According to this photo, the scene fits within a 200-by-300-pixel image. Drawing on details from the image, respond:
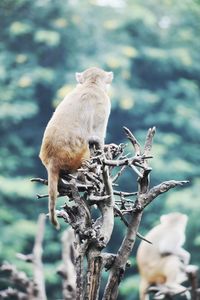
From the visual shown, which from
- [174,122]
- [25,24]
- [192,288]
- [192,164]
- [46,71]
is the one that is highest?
[25,24]

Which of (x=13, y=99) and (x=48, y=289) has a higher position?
(x=13, y=99)

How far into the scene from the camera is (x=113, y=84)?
730cm

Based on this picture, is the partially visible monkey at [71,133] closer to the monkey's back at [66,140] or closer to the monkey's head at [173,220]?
the monkey's back at [66,140]

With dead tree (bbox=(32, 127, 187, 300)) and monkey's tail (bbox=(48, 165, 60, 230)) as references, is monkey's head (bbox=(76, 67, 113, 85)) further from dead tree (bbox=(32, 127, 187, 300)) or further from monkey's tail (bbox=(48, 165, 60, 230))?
dead tree (bbox=(32, 127, 187, 300))

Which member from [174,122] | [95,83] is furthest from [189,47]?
[95,83]

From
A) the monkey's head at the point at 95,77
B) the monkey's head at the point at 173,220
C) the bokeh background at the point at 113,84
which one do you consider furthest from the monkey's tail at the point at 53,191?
the bokeh background at the point at 113,84

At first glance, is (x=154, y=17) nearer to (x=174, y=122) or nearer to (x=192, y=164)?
(x=174, y=122)

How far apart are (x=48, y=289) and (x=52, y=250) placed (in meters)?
0.40

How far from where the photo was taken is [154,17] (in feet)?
24.9

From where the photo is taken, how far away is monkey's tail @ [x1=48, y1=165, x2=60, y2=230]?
228 cm

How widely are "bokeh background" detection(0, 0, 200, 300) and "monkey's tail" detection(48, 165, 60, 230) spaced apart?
4.20 meters

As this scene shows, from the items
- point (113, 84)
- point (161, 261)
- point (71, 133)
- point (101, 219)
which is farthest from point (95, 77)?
point (113, 84)

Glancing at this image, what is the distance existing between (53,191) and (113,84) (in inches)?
197

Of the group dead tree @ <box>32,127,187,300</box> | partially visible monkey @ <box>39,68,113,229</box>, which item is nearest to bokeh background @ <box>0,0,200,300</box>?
partially visible monkey @ <box>39,68,113,229</box>
